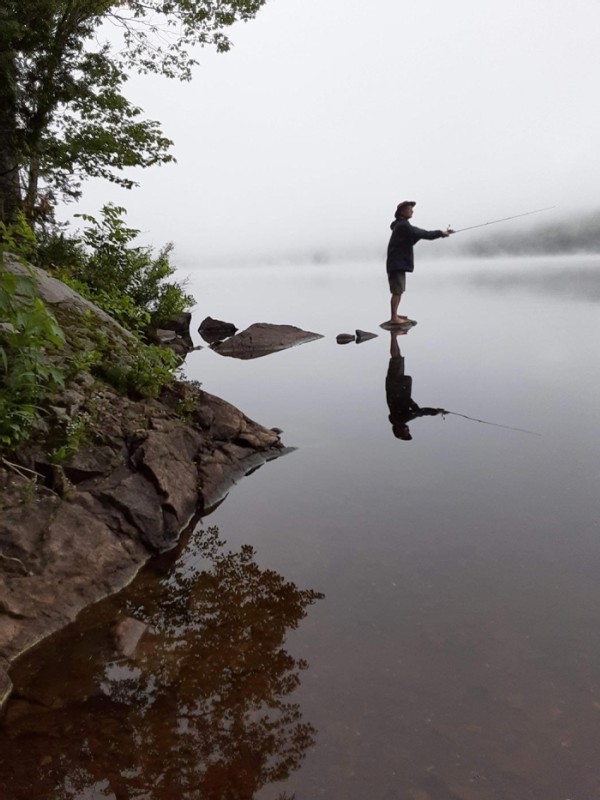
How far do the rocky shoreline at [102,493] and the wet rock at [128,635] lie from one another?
0.50 meters

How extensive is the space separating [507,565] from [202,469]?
3.63 metres

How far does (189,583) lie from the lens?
4875mm

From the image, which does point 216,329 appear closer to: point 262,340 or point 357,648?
point 262,340

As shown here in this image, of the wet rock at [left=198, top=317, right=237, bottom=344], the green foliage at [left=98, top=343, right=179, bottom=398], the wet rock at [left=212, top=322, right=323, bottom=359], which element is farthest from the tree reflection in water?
the wet rock at [left=198, top=317, right=237, bottom=344]

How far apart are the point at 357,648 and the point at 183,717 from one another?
3.93ft

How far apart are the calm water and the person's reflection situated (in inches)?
27.8

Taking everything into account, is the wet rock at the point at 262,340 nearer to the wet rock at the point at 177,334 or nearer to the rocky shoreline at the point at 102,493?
the wet rock at the point at 177,334

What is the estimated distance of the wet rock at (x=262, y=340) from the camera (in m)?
→ 17.6

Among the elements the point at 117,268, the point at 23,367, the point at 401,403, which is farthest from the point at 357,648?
the point at 117,268

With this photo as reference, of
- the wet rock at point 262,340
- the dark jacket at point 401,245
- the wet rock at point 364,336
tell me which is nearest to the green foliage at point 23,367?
the wet rock at point 262,340

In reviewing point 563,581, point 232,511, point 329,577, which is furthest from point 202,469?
point 563,581

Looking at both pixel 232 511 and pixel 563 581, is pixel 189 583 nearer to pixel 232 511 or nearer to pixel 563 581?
pixel 232 511

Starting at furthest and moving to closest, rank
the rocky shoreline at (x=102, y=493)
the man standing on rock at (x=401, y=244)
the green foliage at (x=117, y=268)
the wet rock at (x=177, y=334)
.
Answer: the man standing on rock at (x=401, y=244) < the wet rock at (x=177, y=334) < the green foliage at (x=117, y=268) < the rocky shoreline at (x=102, y=493)

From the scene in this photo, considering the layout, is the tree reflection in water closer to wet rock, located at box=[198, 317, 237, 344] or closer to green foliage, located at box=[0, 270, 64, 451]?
green foliage, located at box=[0, 270, 64, 451]
